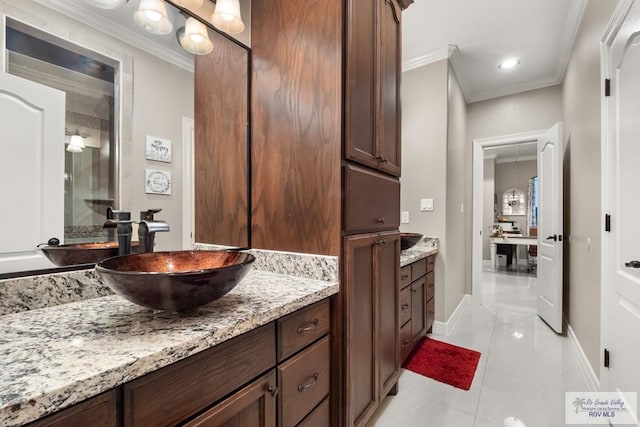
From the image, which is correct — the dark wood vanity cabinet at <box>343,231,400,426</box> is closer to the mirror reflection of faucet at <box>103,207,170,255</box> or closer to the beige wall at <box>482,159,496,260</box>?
the mirror reflection of faucet at <box>103,207,170,255</box>

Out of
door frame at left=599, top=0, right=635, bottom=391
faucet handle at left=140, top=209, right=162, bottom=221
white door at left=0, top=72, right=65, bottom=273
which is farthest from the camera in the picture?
door frame at left=599, top=0, right=635, bottom=391

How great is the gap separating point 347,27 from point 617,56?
157 centimetres

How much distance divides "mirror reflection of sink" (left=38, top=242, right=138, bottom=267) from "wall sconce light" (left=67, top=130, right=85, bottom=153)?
0.32 metres

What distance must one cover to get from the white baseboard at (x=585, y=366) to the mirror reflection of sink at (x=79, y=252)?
2826mm

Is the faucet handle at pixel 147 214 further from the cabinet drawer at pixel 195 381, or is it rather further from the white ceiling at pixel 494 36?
the white ceiling at pixel 494 36

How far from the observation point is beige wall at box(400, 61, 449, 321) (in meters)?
2.87

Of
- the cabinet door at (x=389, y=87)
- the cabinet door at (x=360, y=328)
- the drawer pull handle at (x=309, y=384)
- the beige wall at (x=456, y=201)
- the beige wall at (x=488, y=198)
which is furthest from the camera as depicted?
the beige wall at (x=488, y=198)

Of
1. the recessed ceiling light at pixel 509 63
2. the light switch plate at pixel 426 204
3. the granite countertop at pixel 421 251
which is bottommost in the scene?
the granite countertop at pixel 421 251

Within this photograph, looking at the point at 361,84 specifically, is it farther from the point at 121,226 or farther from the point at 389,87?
the point at 121,226

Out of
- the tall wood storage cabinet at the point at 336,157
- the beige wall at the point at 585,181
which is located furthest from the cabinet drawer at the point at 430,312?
the tall wood storage cabinet at the point at 336,157

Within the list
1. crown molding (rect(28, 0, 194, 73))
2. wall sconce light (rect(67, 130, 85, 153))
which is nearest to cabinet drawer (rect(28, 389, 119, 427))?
wall sconce light (rect(67, 130, 85, 153))

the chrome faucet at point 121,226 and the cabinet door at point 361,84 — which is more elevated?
the cabinet door at point 361,84

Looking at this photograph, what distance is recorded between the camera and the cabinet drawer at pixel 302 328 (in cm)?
97

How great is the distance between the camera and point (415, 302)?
239 cm
